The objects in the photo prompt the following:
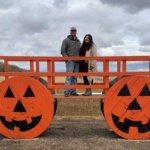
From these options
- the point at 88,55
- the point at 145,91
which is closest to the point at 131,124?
the point at 145,91

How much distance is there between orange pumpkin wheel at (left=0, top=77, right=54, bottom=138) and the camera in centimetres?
873

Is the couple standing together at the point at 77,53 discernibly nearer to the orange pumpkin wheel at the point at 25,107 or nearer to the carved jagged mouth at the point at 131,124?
the orange pumpkin wheel at the point at 25,107

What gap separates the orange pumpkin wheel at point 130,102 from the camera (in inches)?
343

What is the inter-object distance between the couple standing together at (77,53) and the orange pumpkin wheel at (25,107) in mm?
703

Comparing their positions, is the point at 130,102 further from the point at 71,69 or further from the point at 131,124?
the point at 71,69

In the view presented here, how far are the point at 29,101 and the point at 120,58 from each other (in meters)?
2.38

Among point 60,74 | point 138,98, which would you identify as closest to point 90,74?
point 60,74

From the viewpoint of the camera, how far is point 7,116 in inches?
347

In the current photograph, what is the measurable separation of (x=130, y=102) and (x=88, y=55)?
1.67 meters

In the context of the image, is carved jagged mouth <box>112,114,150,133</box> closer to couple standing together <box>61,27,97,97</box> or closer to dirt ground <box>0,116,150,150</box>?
dirt ground <box>0,116,150,150</box>

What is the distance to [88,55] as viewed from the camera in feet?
30.9

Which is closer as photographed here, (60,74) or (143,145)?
(143,145)

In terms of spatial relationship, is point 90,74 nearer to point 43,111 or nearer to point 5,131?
point 43,111

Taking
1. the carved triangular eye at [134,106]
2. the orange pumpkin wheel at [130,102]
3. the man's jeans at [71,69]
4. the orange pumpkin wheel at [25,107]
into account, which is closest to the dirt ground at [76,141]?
the orange pumpkin wheel at [25,107]
